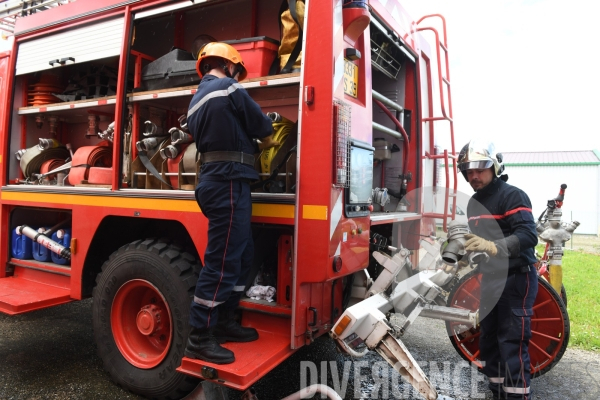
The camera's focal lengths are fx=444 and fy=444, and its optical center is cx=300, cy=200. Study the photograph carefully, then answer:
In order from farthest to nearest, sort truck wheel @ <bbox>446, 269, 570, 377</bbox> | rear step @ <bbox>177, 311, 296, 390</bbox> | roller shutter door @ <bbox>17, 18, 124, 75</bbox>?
roller shutter door @ <bbox>17, 18, 124, 75</bbox>, truck wheel @ <bbox>446, 269, 570, 377</bbox>, rear step @ <bbox>177, 311, 296, 390</bbox>


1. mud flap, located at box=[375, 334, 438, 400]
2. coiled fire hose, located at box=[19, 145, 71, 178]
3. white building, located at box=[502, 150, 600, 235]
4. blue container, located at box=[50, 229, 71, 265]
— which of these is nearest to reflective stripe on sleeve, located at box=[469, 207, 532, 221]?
mud flap, located at box=[375, 334, 438, 400]

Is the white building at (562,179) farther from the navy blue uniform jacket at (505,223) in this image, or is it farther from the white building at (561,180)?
the navy blue uniform jacket at (505,223)

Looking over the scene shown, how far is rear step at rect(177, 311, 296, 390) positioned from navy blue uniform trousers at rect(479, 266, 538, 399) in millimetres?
1483

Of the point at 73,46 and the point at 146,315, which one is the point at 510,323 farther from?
the point at 73,46

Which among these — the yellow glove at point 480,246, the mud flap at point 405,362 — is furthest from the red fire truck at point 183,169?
the yellow glove at point 480,246

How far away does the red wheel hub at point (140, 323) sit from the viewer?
3180 millimetres

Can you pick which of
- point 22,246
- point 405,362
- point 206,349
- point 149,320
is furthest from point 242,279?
point 22,246

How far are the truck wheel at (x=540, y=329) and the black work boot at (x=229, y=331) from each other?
179cm

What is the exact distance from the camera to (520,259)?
3.05 meters

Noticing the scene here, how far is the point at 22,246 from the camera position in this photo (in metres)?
4.39

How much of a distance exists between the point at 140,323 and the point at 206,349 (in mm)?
813

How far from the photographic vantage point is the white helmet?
3.18 metres

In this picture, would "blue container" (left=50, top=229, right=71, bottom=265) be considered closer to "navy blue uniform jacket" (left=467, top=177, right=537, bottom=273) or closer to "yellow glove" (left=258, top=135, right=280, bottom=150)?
"yellow glove" (left=258, top=135, right=280, bottom=150)

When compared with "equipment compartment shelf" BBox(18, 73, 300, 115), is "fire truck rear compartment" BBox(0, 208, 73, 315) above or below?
below
